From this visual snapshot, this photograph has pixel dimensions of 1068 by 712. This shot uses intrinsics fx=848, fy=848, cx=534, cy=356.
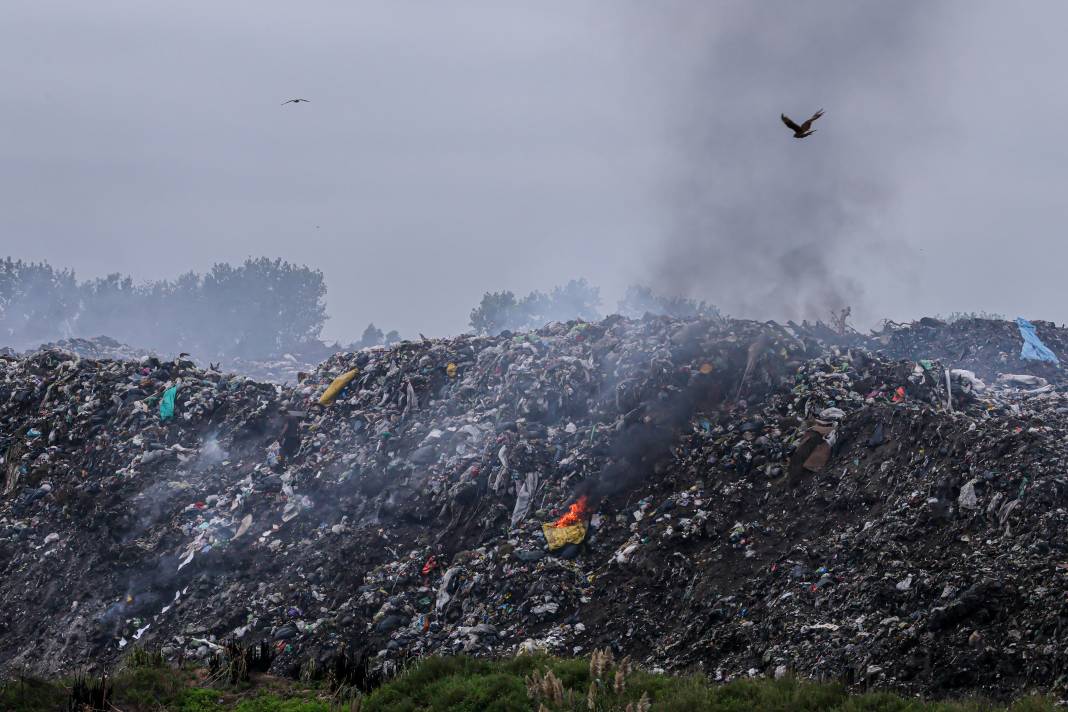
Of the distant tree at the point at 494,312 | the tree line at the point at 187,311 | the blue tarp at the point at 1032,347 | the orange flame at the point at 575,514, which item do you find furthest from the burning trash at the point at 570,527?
the tree line at the point at 187,311

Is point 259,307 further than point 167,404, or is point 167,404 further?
point 259,307

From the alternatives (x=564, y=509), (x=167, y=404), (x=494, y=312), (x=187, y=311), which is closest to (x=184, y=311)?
(x=187, y=311)

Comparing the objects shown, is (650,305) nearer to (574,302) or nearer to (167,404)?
(574,302)

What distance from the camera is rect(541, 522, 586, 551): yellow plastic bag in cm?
1080

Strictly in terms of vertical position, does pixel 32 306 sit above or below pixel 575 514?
above

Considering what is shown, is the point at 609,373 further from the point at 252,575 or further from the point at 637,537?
the point at 252,575

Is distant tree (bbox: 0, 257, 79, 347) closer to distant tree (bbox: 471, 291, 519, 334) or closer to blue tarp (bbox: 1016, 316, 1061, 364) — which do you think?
distant tree (bbox: 471, 291, 519, 334)

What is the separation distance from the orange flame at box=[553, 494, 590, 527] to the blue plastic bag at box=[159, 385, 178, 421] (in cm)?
824

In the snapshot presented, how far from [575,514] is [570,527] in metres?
0.30

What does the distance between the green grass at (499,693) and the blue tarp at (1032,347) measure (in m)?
13.2

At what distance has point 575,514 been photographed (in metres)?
11.3

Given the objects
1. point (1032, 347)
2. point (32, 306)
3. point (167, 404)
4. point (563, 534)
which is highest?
point (32, 306)

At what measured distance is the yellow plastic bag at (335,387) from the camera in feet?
50.5

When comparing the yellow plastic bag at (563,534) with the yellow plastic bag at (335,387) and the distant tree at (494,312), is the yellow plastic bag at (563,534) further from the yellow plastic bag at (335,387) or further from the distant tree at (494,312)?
the distant tree at (494,312)
